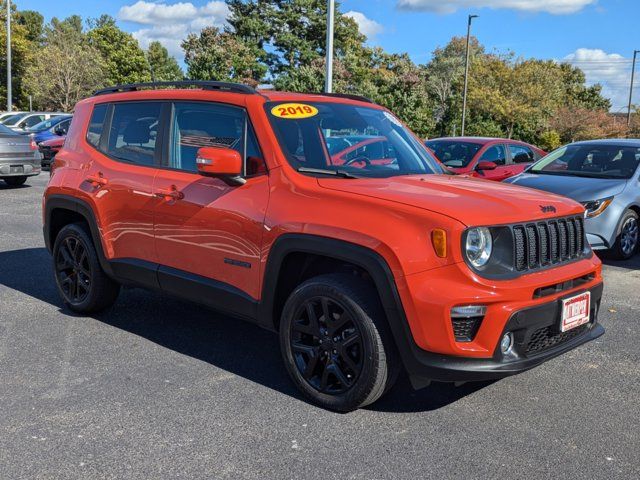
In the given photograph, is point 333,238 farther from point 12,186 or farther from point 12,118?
point 12,118

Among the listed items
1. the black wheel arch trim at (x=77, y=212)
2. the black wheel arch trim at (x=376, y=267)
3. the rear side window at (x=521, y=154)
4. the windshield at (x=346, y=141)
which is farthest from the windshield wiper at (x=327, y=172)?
the rear side window at (x=521, y=154)

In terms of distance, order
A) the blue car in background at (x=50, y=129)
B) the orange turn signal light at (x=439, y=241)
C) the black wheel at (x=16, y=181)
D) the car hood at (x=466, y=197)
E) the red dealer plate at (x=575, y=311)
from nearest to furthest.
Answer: the orange turn signal light at (x=439, y=241), the car hood at (x=466, y=197), the red dealer plate at (x=575, y=311), the black wheel at (x=16, y=181), the blue car in background at (x=50, y=129)

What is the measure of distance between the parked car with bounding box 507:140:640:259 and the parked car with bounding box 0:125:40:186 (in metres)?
10.3

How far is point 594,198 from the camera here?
7965 mm

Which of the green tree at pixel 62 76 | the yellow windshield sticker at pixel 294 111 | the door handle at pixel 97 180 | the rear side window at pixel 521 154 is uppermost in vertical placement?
the green tree at pixel 62 76

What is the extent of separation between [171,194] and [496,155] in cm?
859

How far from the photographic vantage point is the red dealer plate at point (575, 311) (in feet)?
11.8

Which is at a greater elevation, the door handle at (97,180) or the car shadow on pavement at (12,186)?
the door handle at (97,180)

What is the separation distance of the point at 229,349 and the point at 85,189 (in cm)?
172

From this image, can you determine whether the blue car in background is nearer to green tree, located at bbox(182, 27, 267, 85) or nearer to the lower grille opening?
the lower grille opening

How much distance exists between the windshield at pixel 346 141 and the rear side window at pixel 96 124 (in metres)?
→ 1.78

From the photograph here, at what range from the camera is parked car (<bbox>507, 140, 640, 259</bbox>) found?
8.00 meters

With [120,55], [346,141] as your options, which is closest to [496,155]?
[346,141]

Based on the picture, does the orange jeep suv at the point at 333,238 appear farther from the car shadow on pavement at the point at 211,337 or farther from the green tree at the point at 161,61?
the green tree at the point at 161,61
